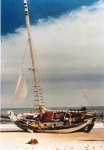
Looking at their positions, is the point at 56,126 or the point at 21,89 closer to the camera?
the point at 56,126

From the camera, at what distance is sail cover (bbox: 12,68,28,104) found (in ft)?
128

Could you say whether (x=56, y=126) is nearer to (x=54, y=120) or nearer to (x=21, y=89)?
(x=54, y=120)

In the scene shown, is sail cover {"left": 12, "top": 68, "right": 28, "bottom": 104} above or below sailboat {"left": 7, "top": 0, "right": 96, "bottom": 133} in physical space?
above

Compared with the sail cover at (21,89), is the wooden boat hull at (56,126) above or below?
below

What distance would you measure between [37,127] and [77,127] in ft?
10.9

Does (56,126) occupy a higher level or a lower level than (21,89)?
lower

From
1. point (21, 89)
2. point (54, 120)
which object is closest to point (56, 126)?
point (54, 120)

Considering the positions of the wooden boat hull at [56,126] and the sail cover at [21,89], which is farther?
the sail cover at [21,89]

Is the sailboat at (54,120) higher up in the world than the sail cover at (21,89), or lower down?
lower down

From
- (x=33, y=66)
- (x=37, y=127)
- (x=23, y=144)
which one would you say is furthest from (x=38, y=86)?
(x=23, y=144)

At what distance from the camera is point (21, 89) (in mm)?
39281

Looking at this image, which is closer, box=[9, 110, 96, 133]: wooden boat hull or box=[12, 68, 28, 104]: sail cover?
box=[9, 110, 96, 133]: wooden boat hull

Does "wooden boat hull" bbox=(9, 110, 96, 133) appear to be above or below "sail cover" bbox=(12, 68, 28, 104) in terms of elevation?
below

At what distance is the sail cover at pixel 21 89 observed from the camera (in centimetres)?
3906
